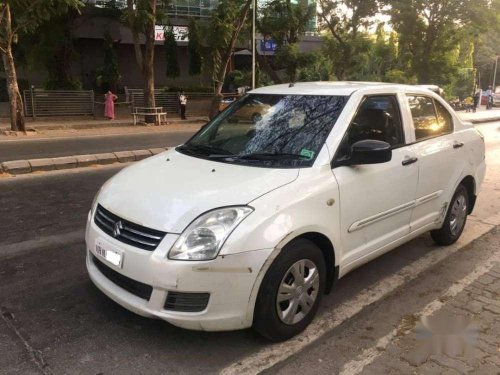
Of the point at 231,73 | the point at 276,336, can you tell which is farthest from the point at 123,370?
the point at 231,73

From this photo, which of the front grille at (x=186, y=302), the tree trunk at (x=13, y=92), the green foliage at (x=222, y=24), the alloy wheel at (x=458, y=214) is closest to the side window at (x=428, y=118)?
the alloy wheel at (x=458, y=214)

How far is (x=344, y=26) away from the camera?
2897cm

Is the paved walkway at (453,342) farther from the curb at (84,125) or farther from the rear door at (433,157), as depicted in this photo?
the curb at (84,125)

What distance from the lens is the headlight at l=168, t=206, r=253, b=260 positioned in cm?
289

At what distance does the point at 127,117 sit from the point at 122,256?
21.5 m

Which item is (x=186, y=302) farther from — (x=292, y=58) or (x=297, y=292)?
(x=292, y=58)

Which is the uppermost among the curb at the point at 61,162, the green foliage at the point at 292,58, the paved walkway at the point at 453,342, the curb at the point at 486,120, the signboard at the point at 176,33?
the signboard at the point at 176,33

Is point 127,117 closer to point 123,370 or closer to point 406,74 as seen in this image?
point 406,74

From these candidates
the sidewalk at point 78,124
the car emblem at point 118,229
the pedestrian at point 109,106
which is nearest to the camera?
the car emblem at point 118,229

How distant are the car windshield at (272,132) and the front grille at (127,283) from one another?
3.76ft

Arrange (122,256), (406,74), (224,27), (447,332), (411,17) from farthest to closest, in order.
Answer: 1. (406,74)
2. (411,17)
3. (224,27)
4. (447,332)
5. (122,256)

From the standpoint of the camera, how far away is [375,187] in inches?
151

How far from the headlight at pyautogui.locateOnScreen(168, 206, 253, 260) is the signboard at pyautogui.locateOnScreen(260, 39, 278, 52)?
27.9 m

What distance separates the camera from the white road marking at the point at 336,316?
307 cm
